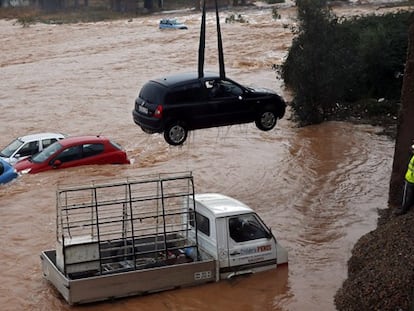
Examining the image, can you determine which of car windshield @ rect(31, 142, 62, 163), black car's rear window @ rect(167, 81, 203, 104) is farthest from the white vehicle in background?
black car's rear window @ rect(167, 81, 203, 104)

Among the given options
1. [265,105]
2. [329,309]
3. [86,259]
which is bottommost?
[329,309]

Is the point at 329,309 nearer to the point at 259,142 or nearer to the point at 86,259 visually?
the point at 86,259

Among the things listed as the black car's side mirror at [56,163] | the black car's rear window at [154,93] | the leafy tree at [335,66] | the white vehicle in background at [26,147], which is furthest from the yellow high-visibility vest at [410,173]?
the leafy tree at [335,66]

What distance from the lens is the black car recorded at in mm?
17109

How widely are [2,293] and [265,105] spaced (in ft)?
25.0

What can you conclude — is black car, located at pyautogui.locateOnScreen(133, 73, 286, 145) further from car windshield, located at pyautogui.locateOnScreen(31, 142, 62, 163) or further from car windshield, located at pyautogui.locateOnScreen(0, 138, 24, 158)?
car windshield, located at pyautogui.locateOnScreen(0, 138, 24, 158)

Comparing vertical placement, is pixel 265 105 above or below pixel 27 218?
above

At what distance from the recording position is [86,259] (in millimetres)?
13203

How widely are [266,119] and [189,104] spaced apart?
2.19m

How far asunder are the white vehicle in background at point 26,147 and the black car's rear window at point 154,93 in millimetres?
5865

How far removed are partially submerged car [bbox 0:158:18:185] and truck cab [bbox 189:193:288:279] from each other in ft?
26.1

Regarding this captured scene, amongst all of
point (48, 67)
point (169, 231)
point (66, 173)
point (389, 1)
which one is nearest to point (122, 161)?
point (66, 173)

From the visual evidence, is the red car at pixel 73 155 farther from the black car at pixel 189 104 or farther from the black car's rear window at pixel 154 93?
the black car's rear window at pixel 154 93

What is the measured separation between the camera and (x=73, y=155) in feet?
69.6
